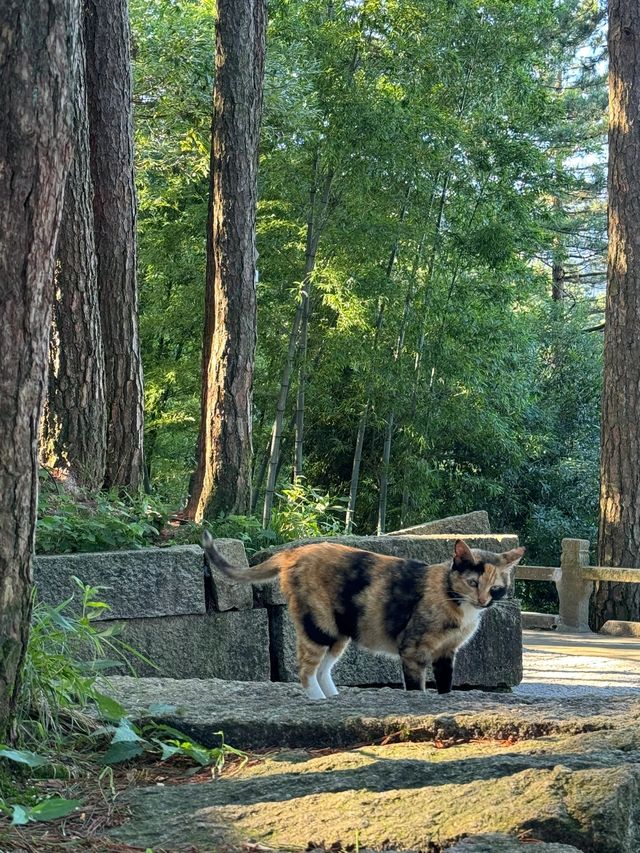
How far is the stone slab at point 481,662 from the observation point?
25.4 feet

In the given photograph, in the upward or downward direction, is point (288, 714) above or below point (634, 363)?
below

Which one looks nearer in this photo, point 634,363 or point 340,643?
point 340,643

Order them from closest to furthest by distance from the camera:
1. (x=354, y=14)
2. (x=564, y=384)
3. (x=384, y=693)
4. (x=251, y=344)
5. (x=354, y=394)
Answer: (x=384, y=693) < (x=251, y=344) < (x=354, y=14) < (x=354, y=394) < (x=564, y=384)

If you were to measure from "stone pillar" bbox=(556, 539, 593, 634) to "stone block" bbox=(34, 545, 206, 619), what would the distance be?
346 inches

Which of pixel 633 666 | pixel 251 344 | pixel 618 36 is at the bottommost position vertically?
pixel 633 666

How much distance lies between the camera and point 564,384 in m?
24.9

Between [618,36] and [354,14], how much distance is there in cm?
372

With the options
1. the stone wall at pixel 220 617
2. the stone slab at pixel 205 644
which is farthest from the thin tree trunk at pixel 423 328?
the stone slab at pixel 205 644

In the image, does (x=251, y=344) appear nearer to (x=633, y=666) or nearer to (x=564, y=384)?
(x=633, y=666)

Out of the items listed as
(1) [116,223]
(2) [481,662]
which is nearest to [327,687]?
(2) [481,662]

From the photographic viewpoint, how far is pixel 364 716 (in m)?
3.92

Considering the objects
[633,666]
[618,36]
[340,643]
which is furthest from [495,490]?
[340,643]

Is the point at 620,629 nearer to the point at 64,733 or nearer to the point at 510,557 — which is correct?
the point at 510,557

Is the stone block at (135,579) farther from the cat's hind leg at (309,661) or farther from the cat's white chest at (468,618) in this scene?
the cat's white chest at (468,618)
